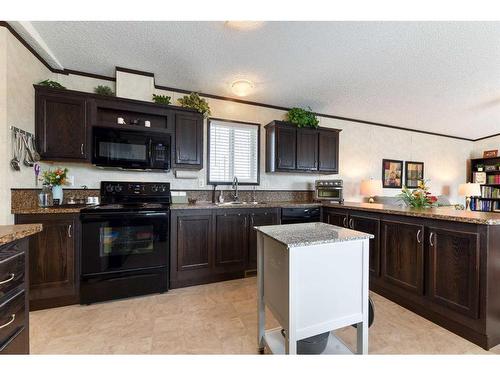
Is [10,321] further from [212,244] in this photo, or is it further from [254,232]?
[254,232]

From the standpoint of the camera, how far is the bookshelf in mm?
5770

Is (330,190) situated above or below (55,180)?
below

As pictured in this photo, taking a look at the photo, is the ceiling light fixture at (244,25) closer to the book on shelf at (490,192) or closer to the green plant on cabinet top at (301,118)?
the green plant on cabinet top at (301,118)

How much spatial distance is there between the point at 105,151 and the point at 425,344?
3.58 m

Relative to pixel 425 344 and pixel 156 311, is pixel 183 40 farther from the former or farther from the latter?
pixel 425 344

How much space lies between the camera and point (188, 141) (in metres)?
3.03

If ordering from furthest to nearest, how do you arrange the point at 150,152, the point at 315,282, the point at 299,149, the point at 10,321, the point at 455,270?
the point at 299,149 → the point at 150,152 → the point at 455,270 → the point at 315,282 → the point at 10,321

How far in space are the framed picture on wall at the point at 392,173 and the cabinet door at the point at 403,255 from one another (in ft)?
10.3

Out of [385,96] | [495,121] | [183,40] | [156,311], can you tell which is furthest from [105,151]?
[495,121]

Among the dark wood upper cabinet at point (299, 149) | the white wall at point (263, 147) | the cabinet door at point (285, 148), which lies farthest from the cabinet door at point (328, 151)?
the cabinet door at point (285, 148)

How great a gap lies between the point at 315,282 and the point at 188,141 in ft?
7.99

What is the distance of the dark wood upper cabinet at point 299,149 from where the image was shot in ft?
11.8

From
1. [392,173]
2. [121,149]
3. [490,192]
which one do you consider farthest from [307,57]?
[490,192]
